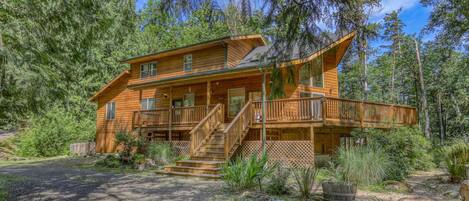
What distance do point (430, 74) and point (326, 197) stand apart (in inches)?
961

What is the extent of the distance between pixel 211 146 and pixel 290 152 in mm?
2970

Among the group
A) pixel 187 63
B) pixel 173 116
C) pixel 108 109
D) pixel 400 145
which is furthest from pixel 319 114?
pixel 108 109

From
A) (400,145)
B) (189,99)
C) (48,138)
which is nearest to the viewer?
(400,145)

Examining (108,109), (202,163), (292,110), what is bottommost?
(202,163)

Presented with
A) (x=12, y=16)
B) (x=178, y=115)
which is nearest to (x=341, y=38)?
(x=12, y=16)

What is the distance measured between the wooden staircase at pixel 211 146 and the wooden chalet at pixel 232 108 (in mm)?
36

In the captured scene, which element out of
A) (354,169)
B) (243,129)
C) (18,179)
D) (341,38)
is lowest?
(18,179)

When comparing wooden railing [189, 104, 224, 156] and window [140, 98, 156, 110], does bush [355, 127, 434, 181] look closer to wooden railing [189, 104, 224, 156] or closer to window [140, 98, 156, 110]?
wooden railing [189, 104, 224, 156]

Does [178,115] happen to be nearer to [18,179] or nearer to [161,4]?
[18,179]

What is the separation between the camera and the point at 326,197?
6543 mm

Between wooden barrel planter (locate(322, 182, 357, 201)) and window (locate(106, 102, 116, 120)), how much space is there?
1813 cm

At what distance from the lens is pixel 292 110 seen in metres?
12.3

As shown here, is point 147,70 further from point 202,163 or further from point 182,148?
point 202,163

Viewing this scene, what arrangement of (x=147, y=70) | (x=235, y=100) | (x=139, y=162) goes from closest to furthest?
(x=139, y=162), (x=235, y=100), (x=147, y=70)
